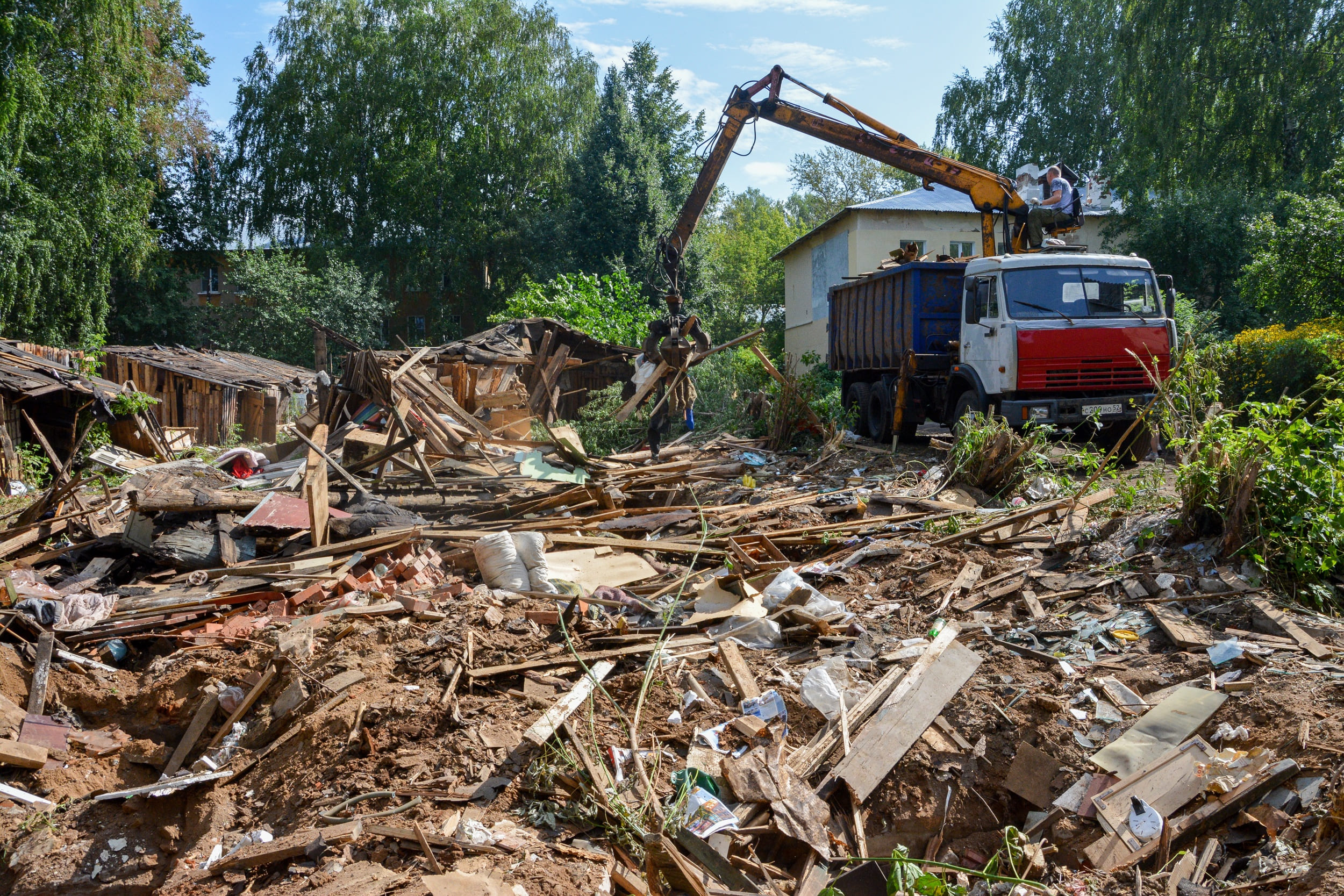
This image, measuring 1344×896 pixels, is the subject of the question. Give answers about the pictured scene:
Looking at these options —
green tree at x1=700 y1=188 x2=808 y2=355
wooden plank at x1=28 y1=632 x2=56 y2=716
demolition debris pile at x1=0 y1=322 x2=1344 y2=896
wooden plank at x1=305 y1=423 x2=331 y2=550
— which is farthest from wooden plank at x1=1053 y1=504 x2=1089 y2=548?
green tree at x1=700 y1=188 x2=808 y2=355

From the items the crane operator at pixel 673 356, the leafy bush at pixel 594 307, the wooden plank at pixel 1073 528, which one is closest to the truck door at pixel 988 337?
the crane operator at pixel 673 356

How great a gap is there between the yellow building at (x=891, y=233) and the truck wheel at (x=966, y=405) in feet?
44.7

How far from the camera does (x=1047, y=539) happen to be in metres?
6.89

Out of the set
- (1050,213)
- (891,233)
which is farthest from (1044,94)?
(1050,213)

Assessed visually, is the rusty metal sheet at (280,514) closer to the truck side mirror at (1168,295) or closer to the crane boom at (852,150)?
the crane boom at (852,150)

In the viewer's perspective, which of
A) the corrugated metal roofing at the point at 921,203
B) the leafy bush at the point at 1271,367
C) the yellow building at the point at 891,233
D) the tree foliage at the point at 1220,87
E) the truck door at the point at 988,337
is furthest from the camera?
the yellow building at the point at 891,233

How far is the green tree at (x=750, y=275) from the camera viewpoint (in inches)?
1439

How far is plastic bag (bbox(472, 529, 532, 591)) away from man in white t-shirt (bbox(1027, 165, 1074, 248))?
9991 mm

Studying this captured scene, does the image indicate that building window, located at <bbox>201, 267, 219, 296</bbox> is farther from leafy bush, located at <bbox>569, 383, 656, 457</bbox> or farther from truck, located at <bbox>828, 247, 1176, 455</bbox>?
truck, located at <bbox>828, 247, 1176, 455</bbox>

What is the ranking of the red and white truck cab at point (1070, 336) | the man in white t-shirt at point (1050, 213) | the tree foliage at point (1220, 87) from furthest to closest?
the tree foliage at point (1220, 87), the man in white t-shirt at point (1050, 213), the red and white truck cab at point (1070, 336)

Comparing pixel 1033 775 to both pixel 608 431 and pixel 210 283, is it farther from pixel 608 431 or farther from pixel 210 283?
pixel 210 283

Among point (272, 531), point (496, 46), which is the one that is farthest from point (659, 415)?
point (496, 46)

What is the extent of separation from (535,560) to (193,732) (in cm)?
259

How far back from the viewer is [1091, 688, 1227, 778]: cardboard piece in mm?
3959
